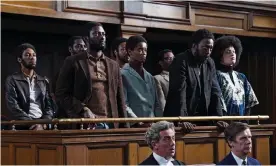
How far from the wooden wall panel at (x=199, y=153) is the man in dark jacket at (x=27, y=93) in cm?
119

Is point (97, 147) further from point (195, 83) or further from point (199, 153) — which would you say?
point (195, 83)

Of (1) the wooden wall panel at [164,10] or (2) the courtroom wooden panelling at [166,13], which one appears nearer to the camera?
(2) the courtroom wooden panelling at [166,13]

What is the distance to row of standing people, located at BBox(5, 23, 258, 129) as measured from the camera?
4383 mm

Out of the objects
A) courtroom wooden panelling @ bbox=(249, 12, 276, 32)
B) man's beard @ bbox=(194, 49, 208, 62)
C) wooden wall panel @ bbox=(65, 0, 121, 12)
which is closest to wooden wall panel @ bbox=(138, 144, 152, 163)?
man's beard @ bbox=(194, 49, 208, 62)

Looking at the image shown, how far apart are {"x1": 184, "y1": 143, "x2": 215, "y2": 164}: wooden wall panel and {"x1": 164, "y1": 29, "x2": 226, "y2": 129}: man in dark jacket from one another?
0.23 meters

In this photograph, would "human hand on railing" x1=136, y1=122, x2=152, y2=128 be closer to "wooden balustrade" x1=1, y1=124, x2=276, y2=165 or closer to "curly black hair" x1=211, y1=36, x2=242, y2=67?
"wooden balustrade" x1=1, y1=124, x2=276, y2=165

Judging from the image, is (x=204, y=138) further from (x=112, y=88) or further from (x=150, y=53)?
(x=150, y=53)

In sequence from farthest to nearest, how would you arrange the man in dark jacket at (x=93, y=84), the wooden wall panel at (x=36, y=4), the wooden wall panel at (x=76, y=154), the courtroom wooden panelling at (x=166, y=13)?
1. the courtroom wooden panelling at (x=166, y=13)
2. the wooden wall panel at (x=36, y=4)
3. the man in dark jacket at (x=93, y=84)
4. the wooden wall panel at (x=76, y=154)

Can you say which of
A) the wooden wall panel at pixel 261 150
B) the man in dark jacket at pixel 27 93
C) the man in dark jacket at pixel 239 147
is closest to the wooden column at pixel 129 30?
the man in dark jacket at pixel 27 93

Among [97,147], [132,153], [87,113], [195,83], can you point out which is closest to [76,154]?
[97,147]

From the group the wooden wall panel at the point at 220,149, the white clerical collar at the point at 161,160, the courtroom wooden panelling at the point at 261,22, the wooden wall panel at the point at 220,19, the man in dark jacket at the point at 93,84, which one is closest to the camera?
the white clerical collar at the point at 161,160

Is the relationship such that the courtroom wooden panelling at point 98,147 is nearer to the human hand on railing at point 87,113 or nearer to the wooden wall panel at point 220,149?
the wooden wall panel at point 220,149

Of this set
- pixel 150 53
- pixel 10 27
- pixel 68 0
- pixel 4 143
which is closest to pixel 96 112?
pixel 4 143

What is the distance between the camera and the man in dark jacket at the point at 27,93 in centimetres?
475
